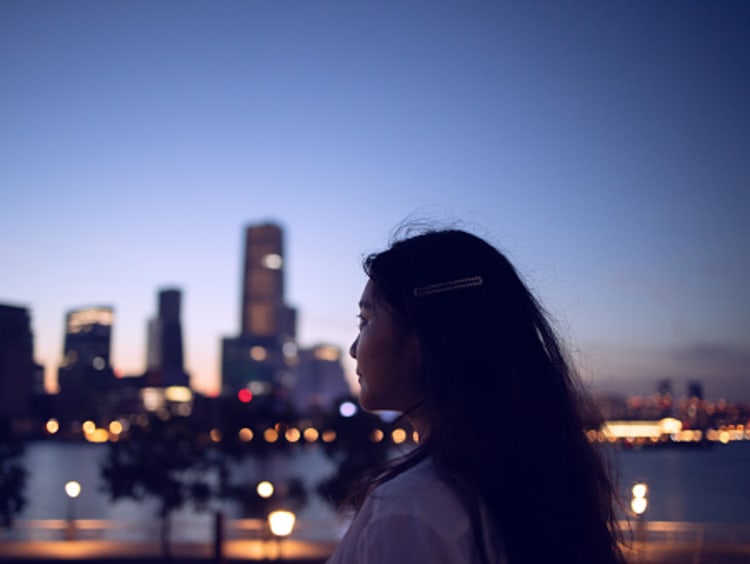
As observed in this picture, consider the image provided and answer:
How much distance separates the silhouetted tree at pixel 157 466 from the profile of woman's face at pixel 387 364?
36896mm

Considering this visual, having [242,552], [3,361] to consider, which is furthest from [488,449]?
[3,361]

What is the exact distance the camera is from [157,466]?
39.0m

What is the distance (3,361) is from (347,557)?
31706mm

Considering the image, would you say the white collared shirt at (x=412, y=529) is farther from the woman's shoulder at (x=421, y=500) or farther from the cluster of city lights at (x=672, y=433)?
the cluster of city lights at (x=672, y=433)

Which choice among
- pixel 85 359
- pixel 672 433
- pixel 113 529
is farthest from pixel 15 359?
pixel 672 433

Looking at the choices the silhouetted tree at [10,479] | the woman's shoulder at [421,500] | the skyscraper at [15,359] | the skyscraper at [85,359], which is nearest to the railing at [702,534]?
the woman's shoulder at [421,500]

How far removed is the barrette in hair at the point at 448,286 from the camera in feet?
3.93

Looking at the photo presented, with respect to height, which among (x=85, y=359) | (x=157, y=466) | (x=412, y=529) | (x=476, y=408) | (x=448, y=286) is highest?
(x=448, y=286)

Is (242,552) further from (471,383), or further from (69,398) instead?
(69,398)

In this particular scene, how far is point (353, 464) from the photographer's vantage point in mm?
38750

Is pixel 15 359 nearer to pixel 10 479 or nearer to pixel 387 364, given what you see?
pixel 10 479

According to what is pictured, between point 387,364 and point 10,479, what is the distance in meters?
35.1

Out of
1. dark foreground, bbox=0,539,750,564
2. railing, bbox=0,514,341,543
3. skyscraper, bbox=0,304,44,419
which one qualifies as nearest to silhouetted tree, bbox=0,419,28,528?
skyscraper, bbox=0,304,44,419

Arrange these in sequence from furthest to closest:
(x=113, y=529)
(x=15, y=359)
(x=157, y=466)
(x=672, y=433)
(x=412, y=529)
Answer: (x=157, y=466)
(x=15, y=359)
(x=113, y=529)
(x=672, y=433)
(x=412, y=529)
